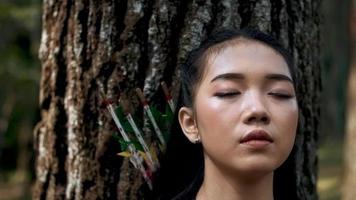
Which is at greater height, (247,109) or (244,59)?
(244,59)

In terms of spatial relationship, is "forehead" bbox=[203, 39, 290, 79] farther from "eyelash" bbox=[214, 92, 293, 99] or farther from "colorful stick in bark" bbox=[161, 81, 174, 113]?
"colorful stick in bark" bbox=[161, 81, 174, 113]

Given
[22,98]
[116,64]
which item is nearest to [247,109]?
[116,64]

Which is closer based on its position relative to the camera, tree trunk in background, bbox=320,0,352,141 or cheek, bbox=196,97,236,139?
cheek, bbox=196,97,236,139

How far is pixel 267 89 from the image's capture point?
6.27 ft

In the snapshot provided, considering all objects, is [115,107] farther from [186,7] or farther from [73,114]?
[186,7]

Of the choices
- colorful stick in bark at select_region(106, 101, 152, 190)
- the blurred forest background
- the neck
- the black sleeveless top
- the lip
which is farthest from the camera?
the blurred forest background

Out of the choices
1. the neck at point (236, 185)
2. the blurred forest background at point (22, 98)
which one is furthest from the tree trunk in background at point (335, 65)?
the neck at point (236, 185)

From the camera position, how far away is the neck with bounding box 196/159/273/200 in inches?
77.9

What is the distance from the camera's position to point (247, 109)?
1.86 meters

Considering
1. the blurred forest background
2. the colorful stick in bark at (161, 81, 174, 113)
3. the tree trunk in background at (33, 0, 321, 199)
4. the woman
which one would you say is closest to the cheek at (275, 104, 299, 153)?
the woman

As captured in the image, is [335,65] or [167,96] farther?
[335,65]

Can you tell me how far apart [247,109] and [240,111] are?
0.02m

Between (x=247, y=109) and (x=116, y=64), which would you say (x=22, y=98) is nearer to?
(x=116, y=64)

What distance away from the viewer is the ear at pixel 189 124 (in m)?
2.07
